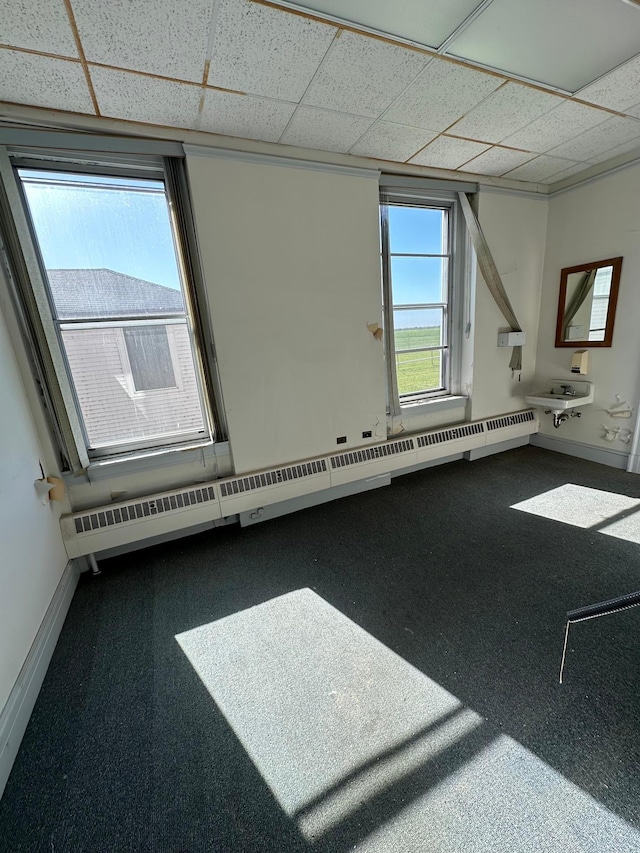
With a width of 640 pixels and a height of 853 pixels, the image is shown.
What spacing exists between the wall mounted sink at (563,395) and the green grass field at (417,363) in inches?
44.1

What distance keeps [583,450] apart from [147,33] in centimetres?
464

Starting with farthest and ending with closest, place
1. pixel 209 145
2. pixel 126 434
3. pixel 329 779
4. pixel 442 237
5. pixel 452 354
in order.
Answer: pixel 452 354 → pixel 442 237 → pixel 126 434 → pixel 209 145 → pixel 329 779

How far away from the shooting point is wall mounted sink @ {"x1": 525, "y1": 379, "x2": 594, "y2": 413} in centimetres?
338

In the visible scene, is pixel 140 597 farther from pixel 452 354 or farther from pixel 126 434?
pixel 452 354

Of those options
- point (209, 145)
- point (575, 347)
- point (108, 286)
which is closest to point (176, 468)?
point (108, 286)

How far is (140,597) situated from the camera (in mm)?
2010

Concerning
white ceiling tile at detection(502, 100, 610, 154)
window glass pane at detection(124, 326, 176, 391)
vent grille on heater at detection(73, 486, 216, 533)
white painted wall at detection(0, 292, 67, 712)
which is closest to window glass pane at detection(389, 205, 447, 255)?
white ceiling tile at detection(502, 100, 610, 154)

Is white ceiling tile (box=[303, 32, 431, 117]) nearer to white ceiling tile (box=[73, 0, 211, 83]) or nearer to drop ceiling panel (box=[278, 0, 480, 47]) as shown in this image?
drop ceiling panel (box=[278, 0, 480, 47])

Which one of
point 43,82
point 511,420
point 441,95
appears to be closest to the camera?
point 43,82

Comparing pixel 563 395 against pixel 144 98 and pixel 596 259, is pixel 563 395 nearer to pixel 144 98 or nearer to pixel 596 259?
Result: pixel 596 259

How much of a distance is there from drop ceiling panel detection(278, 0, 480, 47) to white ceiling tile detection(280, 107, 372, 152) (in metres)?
0.63

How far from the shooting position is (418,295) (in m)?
3.30

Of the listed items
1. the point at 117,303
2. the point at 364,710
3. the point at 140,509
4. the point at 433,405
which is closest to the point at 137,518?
the point at 140,509

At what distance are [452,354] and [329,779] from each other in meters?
3.48
